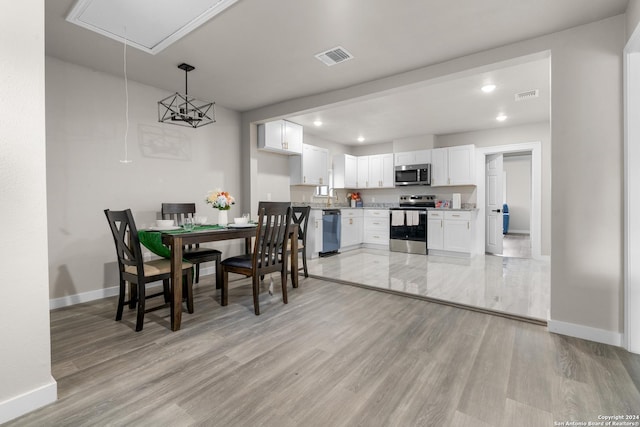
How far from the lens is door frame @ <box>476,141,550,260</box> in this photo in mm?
5391

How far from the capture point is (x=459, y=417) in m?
1.47

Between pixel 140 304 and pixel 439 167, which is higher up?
pixel 439 167

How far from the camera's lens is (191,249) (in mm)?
3592

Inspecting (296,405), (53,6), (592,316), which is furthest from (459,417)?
(53,6)

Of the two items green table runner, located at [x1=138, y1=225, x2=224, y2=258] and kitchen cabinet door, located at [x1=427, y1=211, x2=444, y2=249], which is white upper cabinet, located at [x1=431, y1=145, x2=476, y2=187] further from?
green table runner, located at [x1=138, y1=225, x2=224, y2=258]

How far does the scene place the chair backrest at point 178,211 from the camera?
363 centimetres

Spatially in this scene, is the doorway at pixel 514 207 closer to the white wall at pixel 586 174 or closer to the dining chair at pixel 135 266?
the white wall at pixel 586 174

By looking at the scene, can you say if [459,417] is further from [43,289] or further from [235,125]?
[235,125]

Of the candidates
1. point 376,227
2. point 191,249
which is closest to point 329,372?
point 191,249

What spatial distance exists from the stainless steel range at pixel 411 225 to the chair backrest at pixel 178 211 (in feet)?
13.5

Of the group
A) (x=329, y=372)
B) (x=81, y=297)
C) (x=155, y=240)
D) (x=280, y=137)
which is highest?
A: (x=280, y=137)

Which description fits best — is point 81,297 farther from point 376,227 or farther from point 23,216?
point 376,227

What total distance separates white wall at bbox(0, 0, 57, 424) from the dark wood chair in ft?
5.51

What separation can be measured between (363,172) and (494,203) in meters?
2.86
